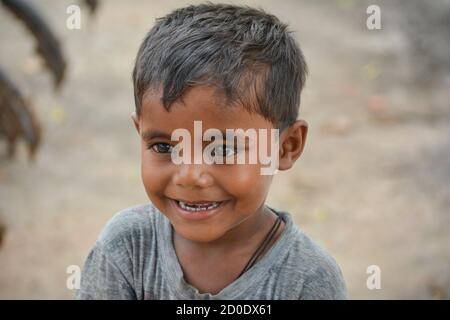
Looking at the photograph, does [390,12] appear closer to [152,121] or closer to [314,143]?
[314,143]

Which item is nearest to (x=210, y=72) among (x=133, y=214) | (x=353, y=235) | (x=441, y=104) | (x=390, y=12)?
(x=133, y=214)

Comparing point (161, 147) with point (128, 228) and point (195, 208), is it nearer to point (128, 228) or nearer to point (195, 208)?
point (195, 208)

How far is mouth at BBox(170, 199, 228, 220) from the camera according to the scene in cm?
155

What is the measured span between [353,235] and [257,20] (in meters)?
2.79

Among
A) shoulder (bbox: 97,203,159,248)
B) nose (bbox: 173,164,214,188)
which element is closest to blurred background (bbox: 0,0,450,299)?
shoulder (bbox: 97,203,159,248)

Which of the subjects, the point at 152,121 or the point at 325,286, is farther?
the point at 325,286

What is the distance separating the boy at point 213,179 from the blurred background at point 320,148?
128 cm

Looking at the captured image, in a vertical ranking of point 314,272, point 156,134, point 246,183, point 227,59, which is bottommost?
point 314,272

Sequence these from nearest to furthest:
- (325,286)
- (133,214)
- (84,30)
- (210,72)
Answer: (210,72)
(325,286)
(133,214)
(84,30)

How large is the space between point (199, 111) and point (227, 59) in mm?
128

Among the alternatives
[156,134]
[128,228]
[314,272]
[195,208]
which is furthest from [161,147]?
[314,272]

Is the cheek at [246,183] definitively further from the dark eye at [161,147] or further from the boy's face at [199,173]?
the dark eye at [161,147]

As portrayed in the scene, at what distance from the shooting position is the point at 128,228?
5.76ft
